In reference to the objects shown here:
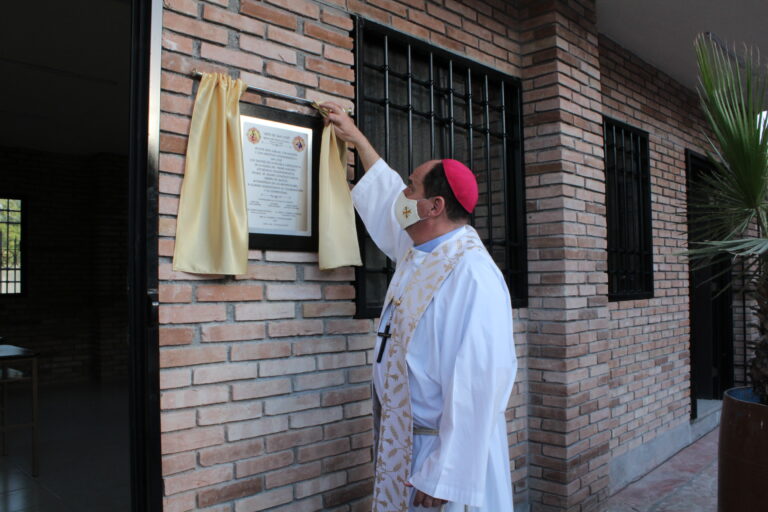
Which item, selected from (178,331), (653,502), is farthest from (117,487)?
(653,502)

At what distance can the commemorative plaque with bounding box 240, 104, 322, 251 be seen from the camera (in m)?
2.44

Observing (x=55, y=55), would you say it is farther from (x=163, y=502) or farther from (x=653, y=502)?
(x=653, y=502)

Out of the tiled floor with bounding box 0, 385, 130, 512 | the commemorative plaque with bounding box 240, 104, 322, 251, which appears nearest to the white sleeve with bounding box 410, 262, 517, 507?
the commemorative plaque with bounding box 240, 104, 322, 251

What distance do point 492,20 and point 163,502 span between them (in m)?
3.45

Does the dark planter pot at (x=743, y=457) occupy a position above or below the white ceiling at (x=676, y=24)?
below

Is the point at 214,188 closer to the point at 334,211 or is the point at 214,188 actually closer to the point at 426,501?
the point at 334,211

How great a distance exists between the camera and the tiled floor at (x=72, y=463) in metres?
4.17

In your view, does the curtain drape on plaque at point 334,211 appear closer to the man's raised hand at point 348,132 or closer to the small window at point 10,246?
the man's raised hand at point 348,132

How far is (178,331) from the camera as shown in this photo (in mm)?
2170

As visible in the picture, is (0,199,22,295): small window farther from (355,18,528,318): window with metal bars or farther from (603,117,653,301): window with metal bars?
(603,117,653,301): window with metal bars

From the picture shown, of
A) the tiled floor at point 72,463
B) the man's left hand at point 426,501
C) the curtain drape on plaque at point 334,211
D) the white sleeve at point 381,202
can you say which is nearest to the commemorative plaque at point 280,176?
the curtain drape on plaque at point 334,211

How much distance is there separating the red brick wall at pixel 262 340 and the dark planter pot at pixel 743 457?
2.09m

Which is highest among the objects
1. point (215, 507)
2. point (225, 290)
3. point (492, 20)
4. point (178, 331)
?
point (492, 20)

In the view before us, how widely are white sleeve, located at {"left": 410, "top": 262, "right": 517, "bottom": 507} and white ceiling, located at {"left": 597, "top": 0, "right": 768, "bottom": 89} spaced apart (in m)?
3.44
